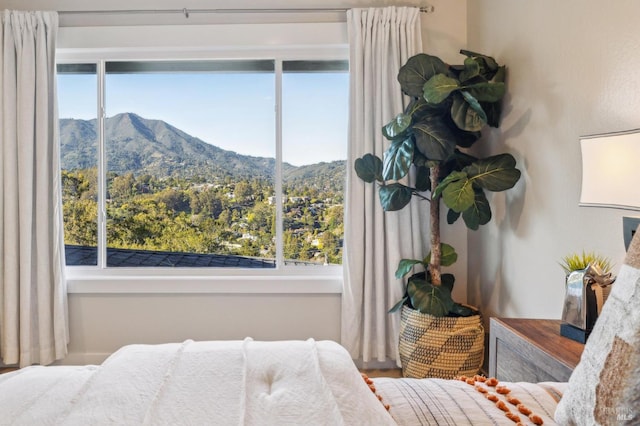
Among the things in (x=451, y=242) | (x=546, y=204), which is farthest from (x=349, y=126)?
(x=546, y=204)

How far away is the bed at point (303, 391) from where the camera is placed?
0.63m

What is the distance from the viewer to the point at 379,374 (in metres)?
2.65

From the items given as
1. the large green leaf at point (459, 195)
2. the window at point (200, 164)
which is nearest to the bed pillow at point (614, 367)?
the large green leaf at point (459, 195)

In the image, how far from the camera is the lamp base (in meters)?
1.22

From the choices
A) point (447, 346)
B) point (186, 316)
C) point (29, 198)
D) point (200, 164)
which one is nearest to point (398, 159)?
point (447, 346)

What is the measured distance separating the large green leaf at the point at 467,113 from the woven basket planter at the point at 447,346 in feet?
3.42

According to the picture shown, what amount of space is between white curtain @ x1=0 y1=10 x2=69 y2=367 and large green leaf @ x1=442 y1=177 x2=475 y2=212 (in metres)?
2.50

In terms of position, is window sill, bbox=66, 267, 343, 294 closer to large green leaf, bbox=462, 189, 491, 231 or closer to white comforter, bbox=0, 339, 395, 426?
large green leaf, bbox=462, 189, 491, 231

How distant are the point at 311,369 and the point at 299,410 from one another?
14 centimetres

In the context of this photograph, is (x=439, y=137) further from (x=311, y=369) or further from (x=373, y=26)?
(x=311, y=369)

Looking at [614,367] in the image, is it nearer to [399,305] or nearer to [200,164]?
[399,305]

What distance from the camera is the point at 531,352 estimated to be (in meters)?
1.25

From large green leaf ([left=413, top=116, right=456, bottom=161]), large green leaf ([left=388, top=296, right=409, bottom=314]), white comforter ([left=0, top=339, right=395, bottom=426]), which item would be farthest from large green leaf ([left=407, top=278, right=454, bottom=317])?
white comforter ([left=0, top=339, right=395, bottom=426])

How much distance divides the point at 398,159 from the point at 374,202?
46cm
